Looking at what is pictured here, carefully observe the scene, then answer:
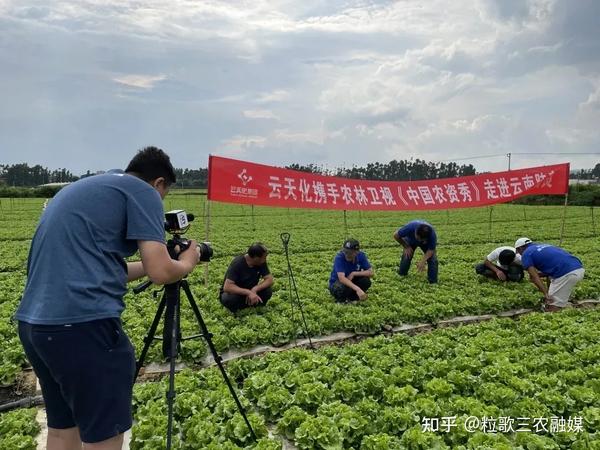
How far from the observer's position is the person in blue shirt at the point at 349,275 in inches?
344

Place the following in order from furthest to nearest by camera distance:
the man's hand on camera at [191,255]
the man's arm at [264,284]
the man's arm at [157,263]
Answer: the man's arm at [264,284], the man's hand on camera at [191,255], the man's arm at [157,263]

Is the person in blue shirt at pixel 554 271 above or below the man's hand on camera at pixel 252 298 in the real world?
above

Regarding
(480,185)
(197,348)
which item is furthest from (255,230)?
(197,348)

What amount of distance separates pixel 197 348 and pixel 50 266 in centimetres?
441

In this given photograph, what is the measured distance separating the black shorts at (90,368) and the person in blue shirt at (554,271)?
849cm

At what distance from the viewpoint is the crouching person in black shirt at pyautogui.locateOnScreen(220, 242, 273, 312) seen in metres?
7.92

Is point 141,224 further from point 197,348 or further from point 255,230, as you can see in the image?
point 255,230

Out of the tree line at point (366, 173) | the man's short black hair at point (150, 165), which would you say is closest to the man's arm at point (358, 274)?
the man's short black hair at point (150, 165)

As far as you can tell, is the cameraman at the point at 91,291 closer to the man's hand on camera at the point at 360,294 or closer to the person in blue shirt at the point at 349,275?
the person in blue shirt at the point at 349,275

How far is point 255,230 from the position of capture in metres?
23.9

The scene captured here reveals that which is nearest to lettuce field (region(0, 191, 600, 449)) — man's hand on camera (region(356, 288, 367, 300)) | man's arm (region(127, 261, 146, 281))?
man's hand on camera (region(356, 288, 367, 300))

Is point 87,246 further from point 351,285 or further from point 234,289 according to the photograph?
point 351,285

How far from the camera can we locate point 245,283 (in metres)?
8.12

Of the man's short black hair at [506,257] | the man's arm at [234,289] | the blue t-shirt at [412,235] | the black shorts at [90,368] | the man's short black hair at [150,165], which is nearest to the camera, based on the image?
the black shorts at [90,368]
